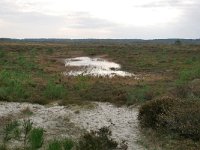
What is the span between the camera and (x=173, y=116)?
40.6 ft

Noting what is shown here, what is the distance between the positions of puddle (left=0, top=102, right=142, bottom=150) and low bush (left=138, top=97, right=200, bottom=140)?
1.97ft

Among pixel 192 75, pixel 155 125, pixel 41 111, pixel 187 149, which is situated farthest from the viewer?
pixel 192 75

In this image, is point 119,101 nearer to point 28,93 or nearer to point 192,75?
point 28,93

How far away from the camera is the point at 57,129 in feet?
43.3

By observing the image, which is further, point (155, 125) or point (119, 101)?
point (119, 101)

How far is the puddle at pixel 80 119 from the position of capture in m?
12.8

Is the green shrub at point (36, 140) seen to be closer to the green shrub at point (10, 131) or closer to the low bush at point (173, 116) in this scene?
the green shrub at point (10, 131)

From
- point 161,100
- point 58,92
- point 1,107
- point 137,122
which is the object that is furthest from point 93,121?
point 58,92

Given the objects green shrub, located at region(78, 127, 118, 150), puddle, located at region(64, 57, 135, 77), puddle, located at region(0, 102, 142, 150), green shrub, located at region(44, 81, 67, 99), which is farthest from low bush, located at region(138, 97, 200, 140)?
puddle, located at region(64, 57, 135, 77)

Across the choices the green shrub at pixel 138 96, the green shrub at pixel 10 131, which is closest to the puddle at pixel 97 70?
the green shrub at pixel 138 96

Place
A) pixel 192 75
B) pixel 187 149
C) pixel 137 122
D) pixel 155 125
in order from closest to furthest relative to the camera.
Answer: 1. pixel 187 149
2. pixel 155 125
3. pixel 137 122
4. pixel 192 75

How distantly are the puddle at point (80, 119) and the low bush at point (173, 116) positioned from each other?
0.60m

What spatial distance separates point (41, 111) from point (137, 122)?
3854 mm

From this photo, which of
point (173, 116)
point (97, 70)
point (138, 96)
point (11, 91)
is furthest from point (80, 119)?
point (97, 70)
